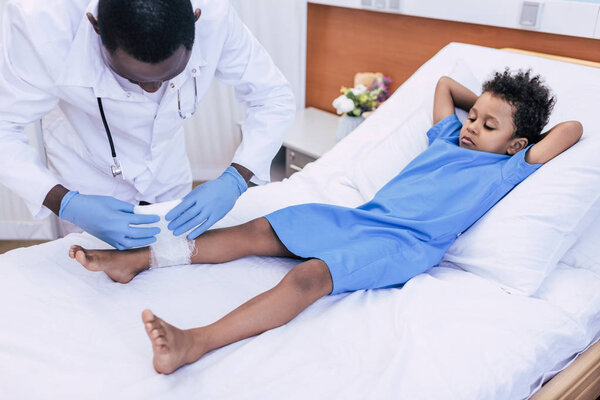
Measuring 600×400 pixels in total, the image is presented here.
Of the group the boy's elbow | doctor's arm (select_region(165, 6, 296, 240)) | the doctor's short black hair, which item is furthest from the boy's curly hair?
the doctor's short black hair

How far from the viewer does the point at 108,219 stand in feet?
4.00

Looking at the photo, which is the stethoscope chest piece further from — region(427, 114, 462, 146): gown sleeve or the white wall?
the white wall

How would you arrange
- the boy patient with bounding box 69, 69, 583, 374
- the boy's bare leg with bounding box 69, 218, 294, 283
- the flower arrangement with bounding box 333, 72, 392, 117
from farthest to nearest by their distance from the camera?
the flower arrangement with bounding box 333, 72, 392, 117 → the boy's bare leg with bounding box 69, 218, 294, 283 → the boy patient with bounding box 69, 69, 583, 374

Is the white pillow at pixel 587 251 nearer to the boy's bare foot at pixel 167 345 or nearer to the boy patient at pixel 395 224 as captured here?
the boy patient at pixel 395 224

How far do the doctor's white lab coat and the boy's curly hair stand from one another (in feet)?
2.17

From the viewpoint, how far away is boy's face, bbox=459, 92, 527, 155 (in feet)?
5.16

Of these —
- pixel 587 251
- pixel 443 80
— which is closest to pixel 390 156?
pixel 443 80

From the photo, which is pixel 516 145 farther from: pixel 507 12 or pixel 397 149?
pixel 507 12

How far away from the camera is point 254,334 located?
1128mm

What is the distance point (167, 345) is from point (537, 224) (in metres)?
0.98

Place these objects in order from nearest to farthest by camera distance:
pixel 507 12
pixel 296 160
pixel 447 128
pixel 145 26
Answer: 1. pixel 145 26
2. pixel 447 128
3. pixel 507 12
4. pixel 296 160

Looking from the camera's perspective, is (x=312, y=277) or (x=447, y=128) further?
(x=447, y=128)

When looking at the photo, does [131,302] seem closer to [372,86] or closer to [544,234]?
[544,234]

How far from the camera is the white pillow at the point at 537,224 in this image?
1.34 m
